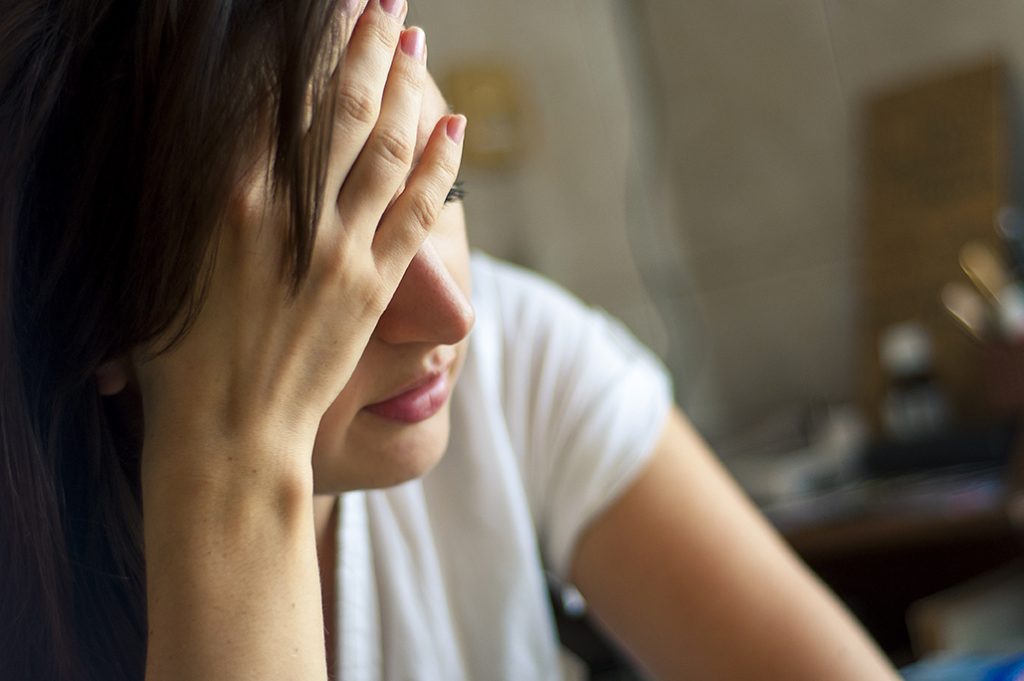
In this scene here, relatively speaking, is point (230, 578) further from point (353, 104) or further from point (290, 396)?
point (353, 104)

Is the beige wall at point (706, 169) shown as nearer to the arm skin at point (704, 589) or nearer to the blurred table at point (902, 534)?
the blurred table at point (902, 534)

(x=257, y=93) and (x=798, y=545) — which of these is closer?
(x=257, y=93)

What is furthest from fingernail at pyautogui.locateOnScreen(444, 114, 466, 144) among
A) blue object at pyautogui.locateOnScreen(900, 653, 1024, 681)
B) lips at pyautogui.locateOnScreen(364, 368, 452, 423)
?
blue object at pyautogui.locateOnScreen(900, 653, 1024, 681)

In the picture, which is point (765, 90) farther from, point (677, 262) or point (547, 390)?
point (547, 390)

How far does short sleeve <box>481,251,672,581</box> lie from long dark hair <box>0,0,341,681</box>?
0.42 m

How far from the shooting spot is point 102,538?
2.32 ft

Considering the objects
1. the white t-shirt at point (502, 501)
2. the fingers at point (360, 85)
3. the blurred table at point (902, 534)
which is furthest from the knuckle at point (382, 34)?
the blurred table at point (902, 534)

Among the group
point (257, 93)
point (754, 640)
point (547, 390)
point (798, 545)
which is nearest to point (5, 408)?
point (257, 93)

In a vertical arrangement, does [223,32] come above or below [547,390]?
above

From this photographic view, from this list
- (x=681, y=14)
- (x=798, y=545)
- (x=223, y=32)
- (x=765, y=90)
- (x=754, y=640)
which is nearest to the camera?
(x=223, y=32)

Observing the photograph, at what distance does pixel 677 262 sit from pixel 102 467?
171cm

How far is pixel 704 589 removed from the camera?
0.88m

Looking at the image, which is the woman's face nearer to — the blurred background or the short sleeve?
the short sleeve

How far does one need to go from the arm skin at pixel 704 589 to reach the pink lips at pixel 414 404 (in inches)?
10.9
